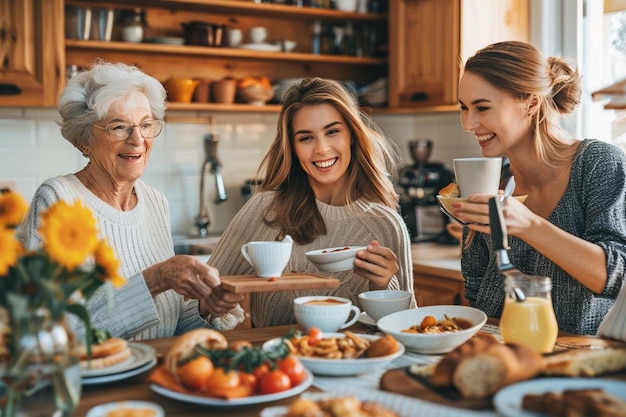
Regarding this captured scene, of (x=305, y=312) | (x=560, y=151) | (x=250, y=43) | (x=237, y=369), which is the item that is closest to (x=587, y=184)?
(x=560, y=151)

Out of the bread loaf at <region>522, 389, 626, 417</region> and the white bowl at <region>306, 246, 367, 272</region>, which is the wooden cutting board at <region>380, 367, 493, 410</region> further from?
the white bowl at <region>306, 246, 367, 272</region>

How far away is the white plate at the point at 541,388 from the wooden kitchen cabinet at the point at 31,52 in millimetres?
2855

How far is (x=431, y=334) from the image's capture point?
1.52 meters

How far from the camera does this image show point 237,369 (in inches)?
50.0

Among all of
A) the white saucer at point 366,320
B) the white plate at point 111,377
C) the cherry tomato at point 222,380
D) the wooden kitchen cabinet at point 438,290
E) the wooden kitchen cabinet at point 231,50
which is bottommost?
the wooden kitchen cabinet at point 438,290

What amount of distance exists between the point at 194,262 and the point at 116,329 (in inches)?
9.0

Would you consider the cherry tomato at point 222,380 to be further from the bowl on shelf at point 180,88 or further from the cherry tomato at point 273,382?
the bowl on shelf at point 180,88

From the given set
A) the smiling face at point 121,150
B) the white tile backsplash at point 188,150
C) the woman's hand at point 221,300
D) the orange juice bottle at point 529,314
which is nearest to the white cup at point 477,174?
the orange juice bottle at point 529,314

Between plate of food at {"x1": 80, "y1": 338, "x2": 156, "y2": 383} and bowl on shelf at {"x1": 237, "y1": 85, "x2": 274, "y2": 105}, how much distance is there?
105 inches

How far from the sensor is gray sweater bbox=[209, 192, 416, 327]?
2.28 m

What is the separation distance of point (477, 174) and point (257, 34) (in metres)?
2.64

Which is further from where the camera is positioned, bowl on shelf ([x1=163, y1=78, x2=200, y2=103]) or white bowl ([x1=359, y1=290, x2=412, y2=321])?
bowl on shelf ([x1=163, y1=78, x2=200, y2=103])

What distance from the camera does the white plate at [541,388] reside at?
1126 millimetres

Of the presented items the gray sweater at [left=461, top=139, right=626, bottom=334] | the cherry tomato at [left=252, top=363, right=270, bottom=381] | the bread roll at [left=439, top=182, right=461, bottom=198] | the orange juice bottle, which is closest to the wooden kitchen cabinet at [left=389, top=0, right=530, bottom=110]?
the gray sweater at [left=461, top=139, right=626, bottom=334]
